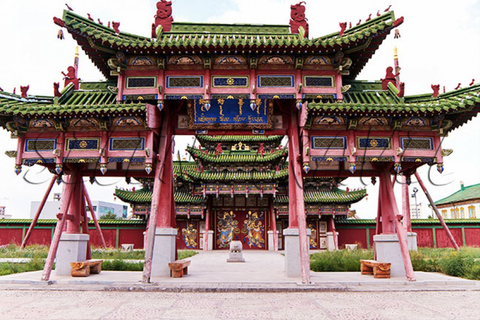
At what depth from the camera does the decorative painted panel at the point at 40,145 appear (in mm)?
12375

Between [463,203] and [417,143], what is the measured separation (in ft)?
156

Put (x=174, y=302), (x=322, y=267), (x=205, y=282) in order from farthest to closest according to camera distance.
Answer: (x=322, y=267), (x=205, y=282), (x=174, y=302)

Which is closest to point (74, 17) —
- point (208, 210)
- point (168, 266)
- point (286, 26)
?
point (286, 26)

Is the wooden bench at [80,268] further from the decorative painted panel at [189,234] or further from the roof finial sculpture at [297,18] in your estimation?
the decorative painted panel at [189,234]

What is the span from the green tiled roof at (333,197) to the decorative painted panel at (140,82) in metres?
20.2

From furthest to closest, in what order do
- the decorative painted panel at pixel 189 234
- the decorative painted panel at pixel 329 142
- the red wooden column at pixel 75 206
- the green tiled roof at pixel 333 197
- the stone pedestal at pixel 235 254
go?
the decorative painted panel at pixel 189 234 < the green tiled roof at pixel 333 197 < the stone pedestal at pixel 235 254 < the red wooden column at pixel 75 206 < the decorative painted panel at pixel 329 142

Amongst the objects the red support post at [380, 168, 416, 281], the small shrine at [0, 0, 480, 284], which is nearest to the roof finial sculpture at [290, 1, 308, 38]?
the small shrine at [0, 0, 480, 284]

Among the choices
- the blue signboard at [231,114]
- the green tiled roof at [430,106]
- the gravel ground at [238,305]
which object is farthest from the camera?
the blue signboard at [231,114]

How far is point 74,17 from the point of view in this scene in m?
11.5

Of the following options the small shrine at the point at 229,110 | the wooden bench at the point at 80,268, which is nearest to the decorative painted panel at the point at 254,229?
the small shrine at the point at 229,110

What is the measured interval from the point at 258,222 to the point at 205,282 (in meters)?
20.1

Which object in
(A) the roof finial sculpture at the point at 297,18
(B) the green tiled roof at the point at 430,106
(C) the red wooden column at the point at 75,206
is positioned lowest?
(C) the red wooden column at the point at 75,206

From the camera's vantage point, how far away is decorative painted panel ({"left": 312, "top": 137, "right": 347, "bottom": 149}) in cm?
1218

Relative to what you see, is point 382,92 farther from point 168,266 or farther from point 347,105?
point 168,266
